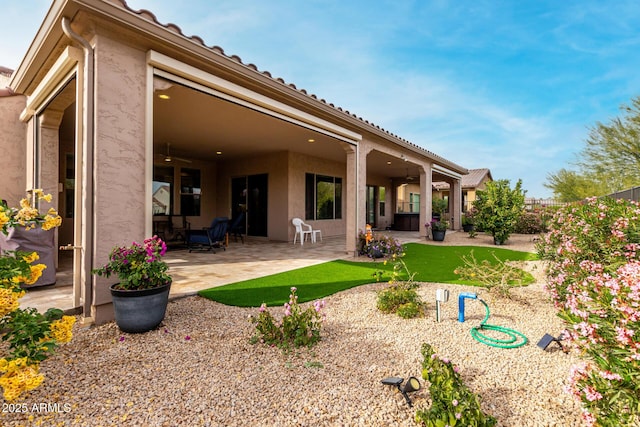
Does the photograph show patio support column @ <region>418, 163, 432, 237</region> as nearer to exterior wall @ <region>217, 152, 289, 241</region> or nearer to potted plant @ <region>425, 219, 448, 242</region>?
potted plant @ <region>425, 219, 448, 242</region>

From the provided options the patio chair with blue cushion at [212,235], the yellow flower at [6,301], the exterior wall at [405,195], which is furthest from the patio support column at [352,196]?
the exterior wall at [405,195]

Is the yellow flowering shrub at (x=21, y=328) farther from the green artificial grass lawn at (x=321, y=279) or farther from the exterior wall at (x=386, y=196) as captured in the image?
the exterior wall at (x=386, y=196)

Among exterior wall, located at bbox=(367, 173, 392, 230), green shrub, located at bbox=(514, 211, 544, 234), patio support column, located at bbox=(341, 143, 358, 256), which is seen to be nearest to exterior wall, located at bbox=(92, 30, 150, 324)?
patio support column, located at bbox=(341, 143, 358, 256)

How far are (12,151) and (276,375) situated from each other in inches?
254

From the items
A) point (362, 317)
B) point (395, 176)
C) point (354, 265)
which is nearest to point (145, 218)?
point (362, 317)

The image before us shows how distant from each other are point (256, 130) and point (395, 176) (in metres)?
11.0

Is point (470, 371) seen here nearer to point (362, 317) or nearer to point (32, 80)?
point (362, 317)

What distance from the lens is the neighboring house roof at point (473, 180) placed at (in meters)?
22.3

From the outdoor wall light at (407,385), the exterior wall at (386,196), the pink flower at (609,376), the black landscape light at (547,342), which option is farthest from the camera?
the exterior wall at (386,196)

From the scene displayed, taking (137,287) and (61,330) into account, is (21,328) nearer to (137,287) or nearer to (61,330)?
(61,330)

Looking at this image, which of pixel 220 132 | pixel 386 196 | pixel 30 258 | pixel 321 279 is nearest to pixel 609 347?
pixel 30 258

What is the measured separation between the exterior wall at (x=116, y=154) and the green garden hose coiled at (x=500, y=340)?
3.60 m

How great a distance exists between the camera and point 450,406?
1589 mm

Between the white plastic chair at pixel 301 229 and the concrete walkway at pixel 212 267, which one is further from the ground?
the white plastic chair at pixel 301 229
